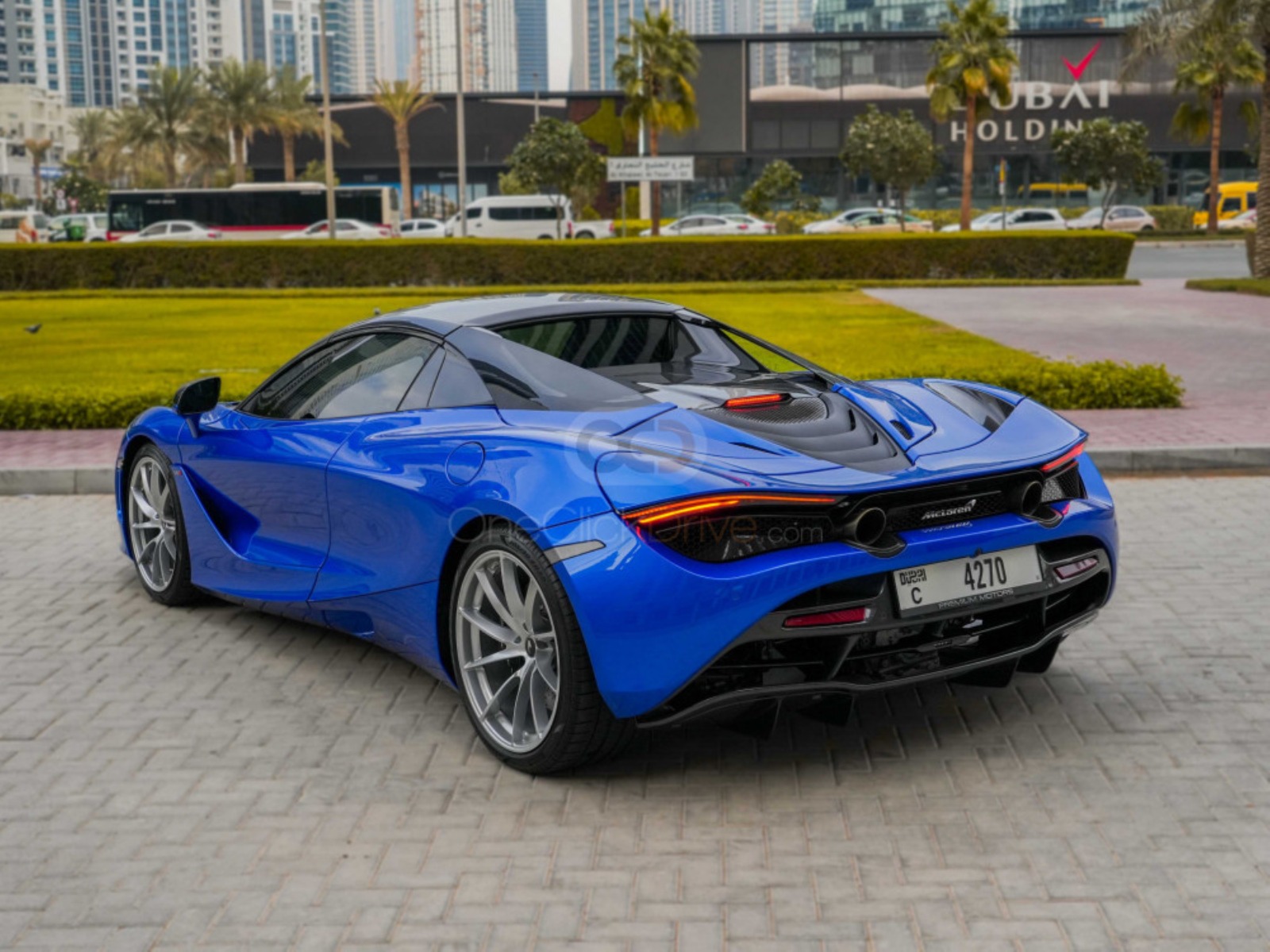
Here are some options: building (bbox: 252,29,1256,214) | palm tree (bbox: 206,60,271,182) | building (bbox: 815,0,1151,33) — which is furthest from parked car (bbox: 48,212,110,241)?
building (bbox: 815,0,1151,33)

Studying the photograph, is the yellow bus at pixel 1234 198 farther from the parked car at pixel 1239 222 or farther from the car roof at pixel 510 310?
the car roof at pixel 510 310

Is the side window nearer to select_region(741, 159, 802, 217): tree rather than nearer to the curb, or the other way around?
the curb

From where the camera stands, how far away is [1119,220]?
58.4 meters

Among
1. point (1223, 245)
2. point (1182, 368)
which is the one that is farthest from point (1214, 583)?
point (1223, 245)

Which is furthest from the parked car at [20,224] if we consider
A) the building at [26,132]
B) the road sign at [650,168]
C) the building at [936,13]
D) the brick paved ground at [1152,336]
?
the building at [26,132]

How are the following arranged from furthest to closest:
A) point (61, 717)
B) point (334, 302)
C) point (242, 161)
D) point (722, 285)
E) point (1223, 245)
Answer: point (242, 161) < point (1223, 245) < point (722, 285) < point (334, 302) < point (61, 717)

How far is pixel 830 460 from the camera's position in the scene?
4.09 m

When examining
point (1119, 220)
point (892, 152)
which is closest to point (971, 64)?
point (892, 152)

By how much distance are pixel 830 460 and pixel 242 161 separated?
81.0m

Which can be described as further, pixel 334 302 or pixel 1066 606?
pixel 334 302

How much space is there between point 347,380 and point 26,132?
187476 mm

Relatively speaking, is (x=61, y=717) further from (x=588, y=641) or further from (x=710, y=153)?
(x=710, y=153)

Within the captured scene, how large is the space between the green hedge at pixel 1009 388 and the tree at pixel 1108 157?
46878 mm

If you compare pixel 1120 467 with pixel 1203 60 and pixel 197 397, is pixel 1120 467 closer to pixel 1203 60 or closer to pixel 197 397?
pixel 197 397
